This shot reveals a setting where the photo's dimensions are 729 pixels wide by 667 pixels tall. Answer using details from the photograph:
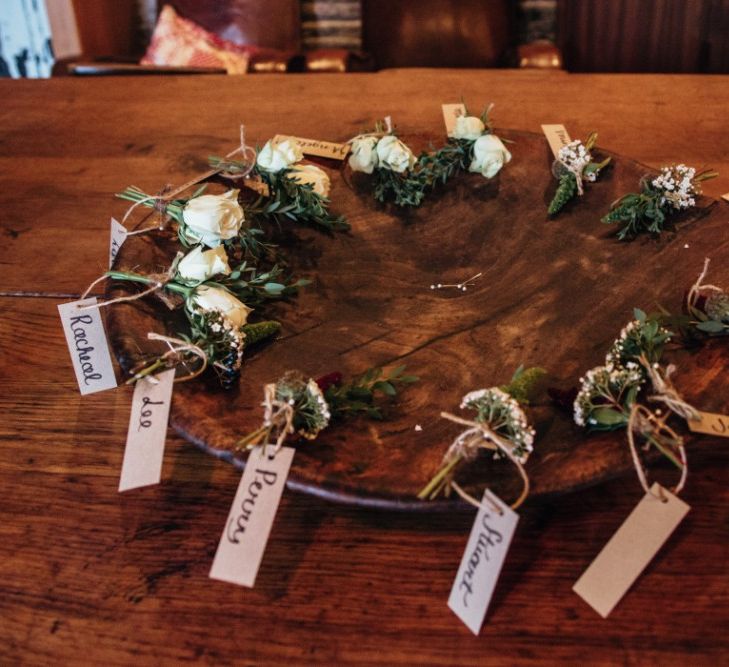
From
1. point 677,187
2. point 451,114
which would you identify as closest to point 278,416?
point 677,187

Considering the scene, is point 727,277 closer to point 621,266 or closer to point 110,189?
point 621,266

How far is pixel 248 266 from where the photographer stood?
3.54 feet

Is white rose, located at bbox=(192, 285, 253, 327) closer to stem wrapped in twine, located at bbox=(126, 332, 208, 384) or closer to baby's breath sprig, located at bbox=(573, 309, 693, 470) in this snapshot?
stem wrapped in twine, located at bbox=(126, 332, 208, 384)

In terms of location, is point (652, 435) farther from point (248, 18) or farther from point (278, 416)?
point (248, 18)

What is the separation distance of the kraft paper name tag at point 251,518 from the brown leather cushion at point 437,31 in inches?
86.8

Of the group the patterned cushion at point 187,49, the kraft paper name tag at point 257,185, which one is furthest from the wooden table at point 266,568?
the patterned cushion at point 187,49

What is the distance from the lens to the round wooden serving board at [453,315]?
2.48ft

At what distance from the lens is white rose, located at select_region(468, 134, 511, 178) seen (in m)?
1.20

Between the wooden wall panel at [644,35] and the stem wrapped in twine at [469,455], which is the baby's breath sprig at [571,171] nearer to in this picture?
the stem wrapped in twine at [469,455]

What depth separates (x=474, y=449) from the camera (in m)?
0.74

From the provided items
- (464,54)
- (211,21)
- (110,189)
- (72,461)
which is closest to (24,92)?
(110,189)

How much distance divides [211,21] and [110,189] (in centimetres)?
157

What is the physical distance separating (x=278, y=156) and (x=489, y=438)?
1.91ft

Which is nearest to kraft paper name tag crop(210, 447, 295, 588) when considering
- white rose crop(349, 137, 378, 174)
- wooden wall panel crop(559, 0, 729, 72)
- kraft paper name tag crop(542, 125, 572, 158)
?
white rose crop(349, 137, 378, 174)
